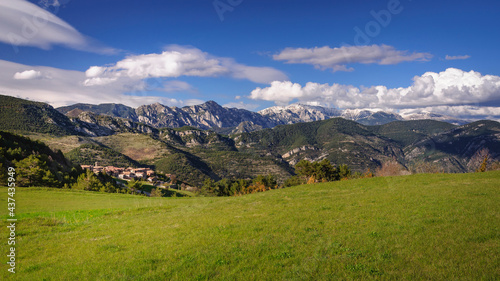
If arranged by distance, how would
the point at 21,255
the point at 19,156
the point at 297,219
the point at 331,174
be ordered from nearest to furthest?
the point at 21,255 → the point at 297,219 → the point at 19,156 → the point at 331,174

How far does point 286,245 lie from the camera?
42.2 feet

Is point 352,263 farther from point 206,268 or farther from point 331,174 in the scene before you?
point 331,174

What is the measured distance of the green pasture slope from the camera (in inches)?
384

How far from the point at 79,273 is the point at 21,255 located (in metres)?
5.73

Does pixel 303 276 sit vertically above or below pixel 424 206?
above

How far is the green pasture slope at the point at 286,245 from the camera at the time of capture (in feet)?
32.0

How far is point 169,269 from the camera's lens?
34.4 ft

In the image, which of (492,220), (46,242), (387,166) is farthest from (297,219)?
(387,166)

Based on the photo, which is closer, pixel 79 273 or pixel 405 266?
pixel 405 266

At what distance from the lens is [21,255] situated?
13.3 m

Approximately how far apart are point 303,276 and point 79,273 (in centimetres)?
938

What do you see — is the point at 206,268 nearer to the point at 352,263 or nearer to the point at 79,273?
the point at 79,273

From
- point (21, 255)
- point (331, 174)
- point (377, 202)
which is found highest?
point (21, 255)

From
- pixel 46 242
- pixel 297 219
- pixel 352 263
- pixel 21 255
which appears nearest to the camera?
pixel 352 263
